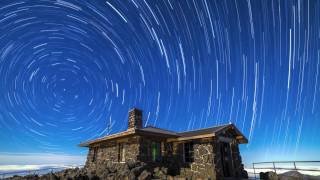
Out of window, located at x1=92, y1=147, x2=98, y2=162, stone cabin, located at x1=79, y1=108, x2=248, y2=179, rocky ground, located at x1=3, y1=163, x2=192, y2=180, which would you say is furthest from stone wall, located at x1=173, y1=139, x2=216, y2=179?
window, located at x1=92, y1=147, x2=98, y2=162

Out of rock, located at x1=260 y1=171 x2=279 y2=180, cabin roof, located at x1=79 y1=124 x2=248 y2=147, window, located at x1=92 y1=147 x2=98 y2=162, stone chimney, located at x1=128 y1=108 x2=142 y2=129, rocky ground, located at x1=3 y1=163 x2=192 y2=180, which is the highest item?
stone chimney, located at x1=128 y1=108 x2=142 y2=129

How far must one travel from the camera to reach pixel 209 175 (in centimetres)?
1252

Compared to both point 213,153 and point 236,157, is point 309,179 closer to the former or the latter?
point 236,157

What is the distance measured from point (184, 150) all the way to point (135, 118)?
460cm

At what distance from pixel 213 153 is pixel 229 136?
357cm

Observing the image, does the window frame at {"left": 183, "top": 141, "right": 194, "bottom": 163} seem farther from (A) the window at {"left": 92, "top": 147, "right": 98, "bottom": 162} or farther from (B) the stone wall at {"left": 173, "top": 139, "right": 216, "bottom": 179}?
(A) the window at {"left": 92, "top": 147, "right": 98, "bottom": 162}

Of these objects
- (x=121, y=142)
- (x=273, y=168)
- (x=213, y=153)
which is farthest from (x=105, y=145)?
(x=273, y=168)

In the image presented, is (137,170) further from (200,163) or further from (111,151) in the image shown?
(111,151)

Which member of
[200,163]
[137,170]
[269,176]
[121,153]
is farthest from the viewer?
[121,153]

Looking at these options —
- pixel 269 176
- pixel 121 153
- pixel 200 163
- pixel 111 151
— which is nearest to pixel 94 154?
pixel 111 151

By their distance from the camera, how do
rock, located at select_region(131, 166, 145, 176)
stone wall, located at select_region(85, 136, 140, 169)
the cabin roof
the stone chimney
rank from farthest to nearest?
1. the stone chimney
2. stone wall, located at select_region(85, 136, 140, 169)
3. the cabin roof
4. rock, located at select_region(131, 166, 145, 176)

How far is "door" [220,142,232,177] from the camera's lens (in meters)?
14.7

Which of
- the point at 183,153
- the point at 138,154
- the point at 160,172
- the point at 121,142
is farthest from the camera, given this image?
the point at 121,142

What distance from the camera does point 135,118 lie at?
16.4 metres
